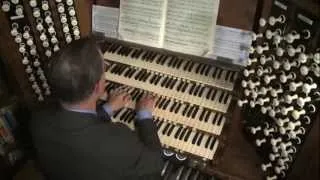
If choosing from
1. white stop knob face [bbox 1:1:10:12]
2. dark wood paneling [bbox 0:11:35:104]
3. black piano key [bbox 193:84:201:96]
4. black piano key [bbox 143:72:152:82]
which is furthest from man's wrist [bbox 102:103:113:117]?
white stop knob face [bbox 1:1:10:12]

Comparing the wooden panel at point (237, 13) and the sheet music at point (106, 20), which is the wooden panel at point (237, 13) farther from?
the sheet music at point (106, 20)

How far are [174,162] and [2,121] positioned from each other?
123 centimetres

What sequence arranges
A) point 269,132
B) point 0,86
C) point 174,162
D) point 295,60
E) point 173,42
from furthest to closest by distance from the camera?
point 0,86 < point 174,162 < point 173,42 < point 269,132 < point 295,60

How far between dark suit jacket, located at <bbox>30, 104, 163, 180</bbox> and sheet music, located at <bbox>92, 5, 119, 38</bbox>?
771mm

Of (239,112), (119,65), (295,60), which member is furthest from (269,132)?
(119,65)

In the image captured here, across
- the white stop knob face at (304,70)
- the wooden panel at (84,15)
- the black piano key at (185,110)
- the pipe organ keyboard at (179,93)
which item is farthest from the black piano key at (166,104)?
the white stop knob face at (304,70)

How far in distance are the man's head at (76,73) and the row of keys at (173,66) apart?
0.63 m

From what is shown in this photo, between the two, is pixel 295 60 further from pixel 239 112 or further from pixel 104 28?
pixel 104 28

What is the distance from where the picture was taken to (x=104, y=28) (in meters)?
2.23

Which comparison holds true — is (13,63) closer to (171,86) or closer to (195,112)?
(171,86)

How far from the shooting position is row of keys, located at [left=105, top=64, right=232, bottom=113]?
201 cm

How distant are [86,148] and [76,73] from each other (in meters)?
0.32

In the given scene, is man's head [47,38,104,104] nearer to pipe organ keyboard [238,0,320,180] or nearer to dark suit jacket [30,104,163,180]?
dark suit jacket [30,104,163,180]

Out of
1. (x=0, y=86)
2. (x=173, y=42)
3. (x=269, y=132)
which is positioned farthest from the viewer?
(x=0, y=86)
